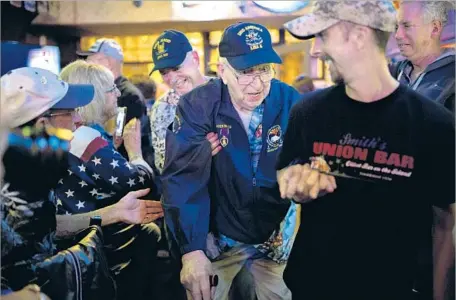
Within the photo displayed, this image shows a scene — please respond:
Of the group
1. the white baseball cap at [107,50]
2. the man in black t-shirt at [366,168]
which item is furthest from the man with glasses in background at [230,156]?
the white baseball cap at [107,50]

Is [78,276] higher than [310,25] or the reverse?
the reverse

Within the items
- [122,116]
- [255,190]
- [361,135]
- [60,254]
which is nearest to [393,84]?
[361,135]

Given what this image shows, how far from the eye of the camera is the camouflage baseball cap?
178 cm

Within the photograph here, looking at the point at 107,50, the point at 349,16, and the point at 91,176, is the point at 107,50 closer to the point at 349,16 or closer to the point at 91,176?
the point at 91,176

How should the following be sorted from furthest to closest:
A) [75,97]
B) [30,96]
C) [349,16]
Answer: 1. [75,97]
2. [30,96]
3. [349,16]

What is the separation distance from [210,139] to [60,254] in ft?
2.30

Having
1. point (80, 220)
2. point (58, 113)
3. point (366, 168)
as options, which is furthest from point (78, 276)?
point (366, 168)

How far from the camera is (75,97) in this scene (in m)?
→ 2.21

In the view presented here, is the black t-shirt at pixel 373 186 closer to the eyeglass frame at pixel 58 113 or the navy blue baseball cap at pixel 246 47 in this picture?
the navy blue baseball cap at pixel 246 47

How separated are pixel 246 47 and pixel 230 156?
425 mm

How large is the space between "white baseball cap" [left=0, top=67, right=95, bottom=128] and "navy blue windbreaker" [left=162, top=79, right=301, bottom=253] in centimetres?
46

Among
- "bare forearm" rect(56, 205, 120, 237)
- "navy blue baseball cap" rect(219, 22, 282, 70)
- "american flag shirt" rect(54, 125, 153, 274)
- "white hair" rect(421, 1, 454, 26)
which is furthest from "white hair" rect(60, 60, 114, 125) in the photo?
"white hair" rect(421, 1, 454, 26)

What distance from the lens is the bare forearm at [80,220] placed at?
8.18ft

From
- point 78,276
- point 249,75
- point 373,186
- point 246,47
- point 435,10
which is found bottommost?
point 78,276
